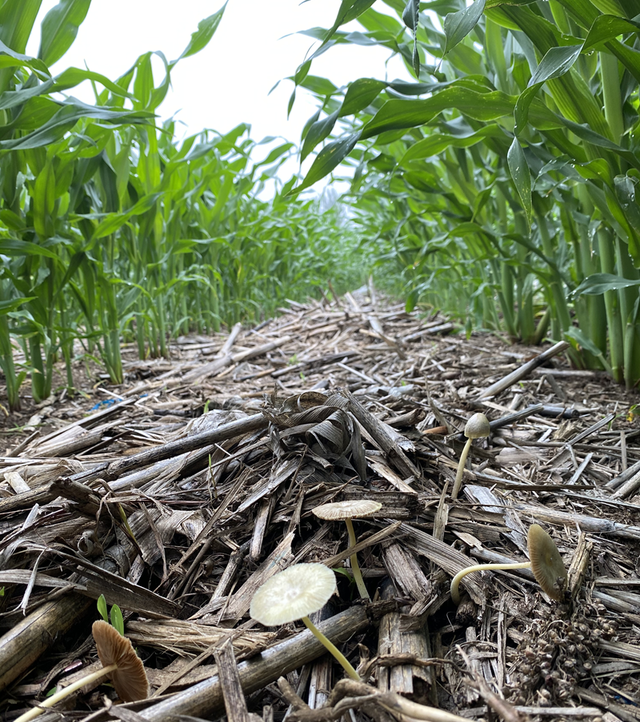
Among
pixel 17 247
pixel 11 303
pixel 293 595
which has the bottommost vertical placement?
pixel 293 595

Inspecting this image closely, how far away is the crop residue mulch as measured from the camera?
511 millimetres

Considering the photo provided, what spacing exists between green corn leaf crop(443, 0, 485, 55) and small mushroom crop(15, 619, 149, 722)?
87 cm

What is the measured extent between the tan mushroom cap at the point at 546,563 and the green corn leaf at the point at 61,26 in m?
1.65

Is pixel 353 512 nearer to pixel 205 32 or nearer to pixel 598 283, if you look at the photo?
pixel 598 283

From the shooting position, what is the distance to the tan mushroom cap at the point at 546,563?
19.9 inches

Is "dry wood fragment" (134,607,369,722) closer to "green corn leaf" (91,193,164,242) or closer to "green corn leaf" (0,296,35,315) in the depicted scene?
"green corn leaf" (0,296,35,315)

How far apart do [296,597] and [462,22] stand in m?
0.83

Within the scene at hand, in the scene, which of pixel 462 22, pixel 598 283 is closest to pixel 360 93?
pixel 462 22

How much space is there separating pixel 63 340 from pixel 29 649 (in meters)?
1.29

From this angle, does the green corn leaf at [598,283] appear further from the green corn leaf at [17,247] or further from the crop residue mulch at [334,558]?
the green corn leaf at [17,247]

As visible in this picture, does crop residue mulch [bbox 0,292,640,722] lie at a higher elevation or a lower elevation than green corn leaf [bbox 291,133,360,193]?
lower

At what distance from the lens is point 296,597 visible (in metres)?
0.44

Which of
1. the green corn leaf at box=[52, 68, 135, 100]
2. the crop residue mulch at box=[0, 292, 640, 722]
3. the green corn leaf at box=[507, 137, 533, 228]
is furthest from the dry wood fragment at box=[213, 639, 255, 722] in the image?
the green corn leaf at box=[52, 68, 135, 100]

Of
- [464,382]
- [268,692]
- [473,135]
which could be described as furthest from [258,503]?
[473,135]
